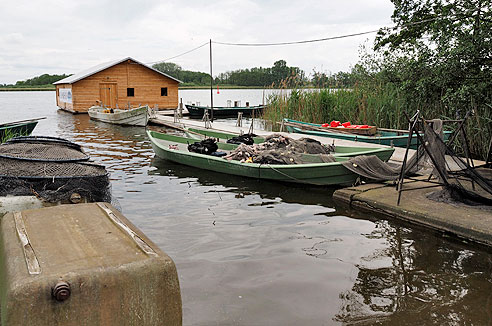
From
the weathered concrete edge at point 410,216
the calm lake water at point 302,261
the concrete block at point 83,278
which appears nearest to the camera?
the concrete block at point 83,278

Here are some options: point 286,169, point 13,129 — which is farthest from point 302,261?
point 13,129

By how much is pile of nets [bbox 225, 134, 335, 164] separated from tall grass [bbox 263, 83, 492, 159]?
3128 mm

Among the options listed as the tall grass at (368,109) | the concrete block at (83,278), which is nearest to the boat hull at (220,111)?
the tall grass at (368,109)

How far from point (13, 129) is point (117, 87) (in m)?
17.9

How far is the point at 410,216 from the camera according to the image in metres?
6.32

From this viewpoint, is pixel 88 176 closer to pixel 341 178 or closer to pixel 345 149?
pixel 341 178

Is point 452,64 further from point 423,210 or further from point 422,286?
point 422,286

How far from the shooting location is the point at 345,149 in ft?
33.5

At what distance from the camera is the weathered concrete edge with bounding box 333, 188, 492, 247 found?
5.52 meters

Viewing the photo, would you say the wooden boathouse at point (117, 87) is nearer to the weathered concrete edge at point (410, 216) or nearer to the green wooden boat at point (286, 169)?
the green wooden boat at point (286, 169)

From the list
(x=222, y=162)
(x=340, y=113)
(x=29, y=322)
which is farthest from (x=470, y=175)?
(x=340, y=113)

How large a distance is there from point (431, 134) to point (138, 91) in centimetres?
2711

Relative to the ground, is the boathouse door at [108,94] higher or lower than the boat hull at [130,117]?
higher

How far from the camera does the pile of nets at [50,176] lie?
4828 millimetres
